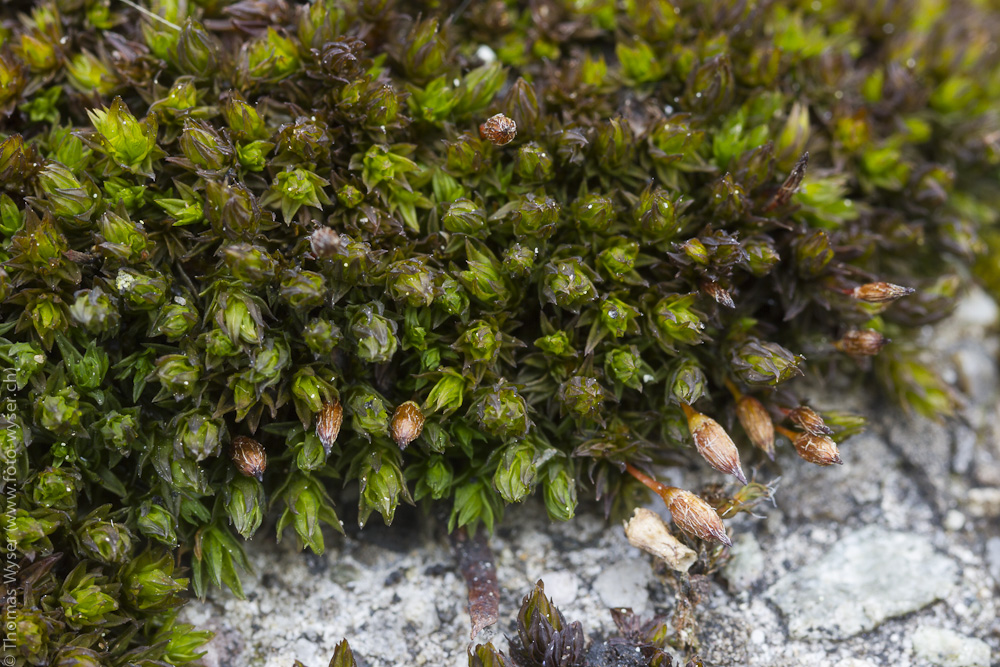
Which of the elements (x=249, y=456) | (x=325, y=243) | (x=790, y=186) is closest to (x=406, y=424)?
(x=249, y=456)

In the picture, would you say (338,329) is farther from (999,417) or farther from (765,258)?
(999,417)

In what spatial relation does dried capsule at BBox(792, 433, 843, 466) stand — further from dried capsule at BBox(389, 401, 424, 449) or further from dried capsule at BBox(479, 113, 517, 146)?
dried capsule at BBox(479, 113, 517, 146)

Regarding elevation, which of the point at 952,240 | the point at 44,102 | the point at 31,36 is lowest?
the point at 952,240

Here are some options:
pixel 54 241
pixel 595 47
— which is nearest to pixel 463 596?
pixel 54 241

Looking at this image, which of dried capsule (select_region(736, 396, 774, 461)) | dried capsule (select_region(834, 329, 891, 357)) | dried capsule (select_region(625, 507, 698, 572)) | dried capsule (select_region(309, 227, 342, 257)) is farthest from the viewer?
dried capsule (select_region(834, 329, 891, 357))

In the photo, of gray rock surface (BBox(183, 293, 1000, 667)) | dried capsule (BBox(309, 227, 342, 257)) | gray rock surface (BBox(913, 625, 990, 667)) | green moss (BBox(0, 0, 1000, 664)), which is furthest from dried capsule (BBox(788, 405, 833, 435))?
dried capsule (BBox(309, 227, 342, 257))
